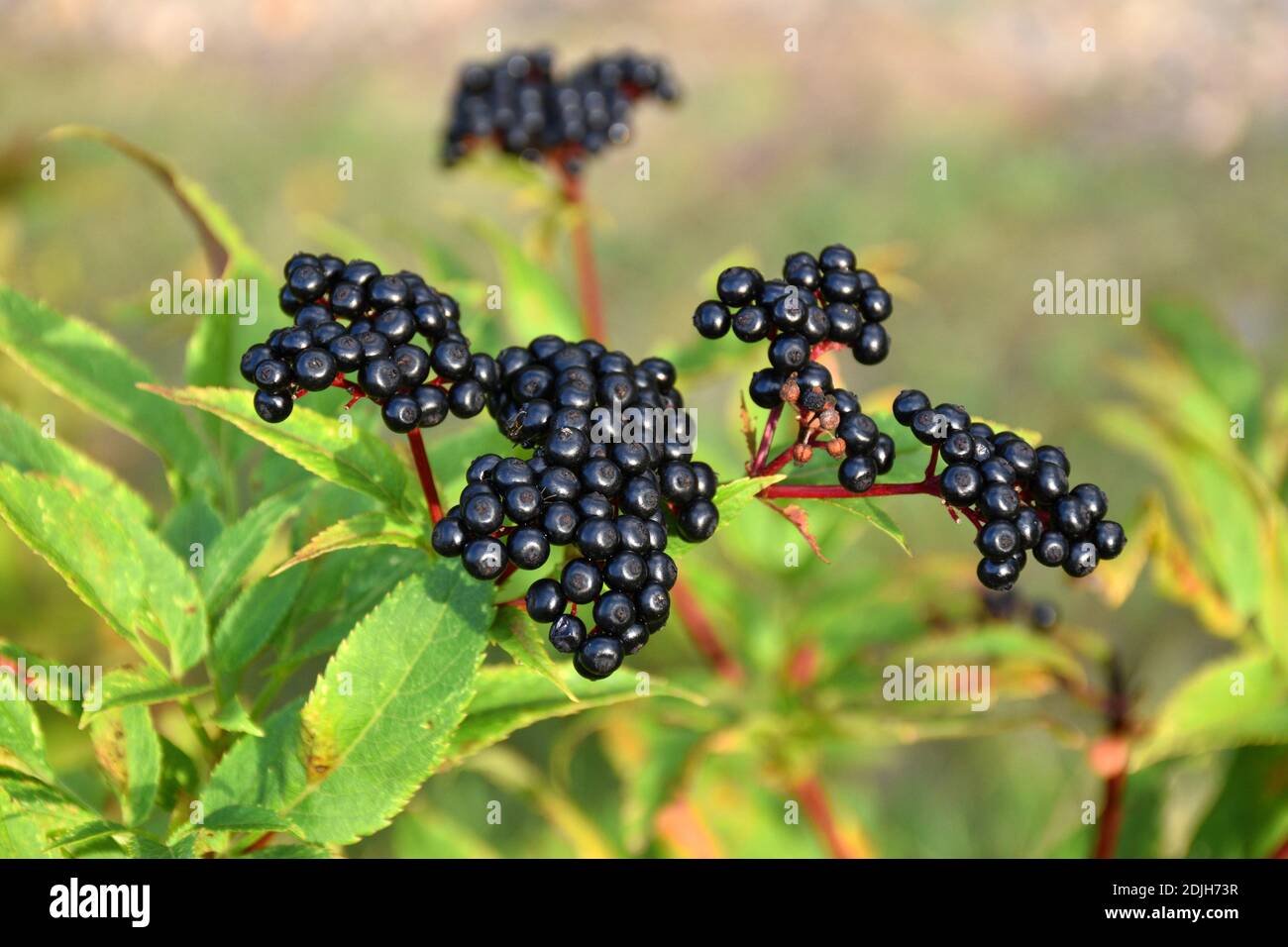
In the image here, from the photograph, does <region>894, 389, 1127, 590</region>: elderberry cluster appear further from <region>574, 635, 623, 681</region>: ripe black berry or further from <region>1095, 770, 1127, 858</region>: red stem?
<region>1095, 770, 1127, 858</region>: red stem

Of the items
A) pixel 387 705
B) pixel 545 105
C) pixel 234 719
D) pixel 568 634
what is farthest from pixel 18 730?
pixel 545 105

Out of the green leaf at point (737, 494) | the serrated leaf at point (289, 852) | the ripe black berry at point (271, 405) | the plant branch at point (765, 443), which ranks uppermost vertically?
the ripe black berry at point (271, 405)

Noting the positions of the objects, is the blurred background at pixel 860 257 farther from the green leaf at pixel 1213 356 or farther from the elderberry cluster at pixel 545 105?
the elderberry cluster at pixel 545 105

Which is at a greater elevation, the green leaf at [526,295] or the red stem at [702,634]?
the green leaf at [526,295]

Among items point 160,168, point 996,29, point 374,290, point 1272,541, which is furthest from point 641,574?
point 996,29

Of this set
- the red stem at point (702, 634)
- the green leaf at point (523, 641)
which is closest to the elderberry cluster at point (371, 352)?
the green leaf at point (523, 641)

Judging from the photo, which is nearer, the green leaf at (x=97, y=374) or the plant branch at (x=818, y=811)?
the green leaf at (x=97, y=374)

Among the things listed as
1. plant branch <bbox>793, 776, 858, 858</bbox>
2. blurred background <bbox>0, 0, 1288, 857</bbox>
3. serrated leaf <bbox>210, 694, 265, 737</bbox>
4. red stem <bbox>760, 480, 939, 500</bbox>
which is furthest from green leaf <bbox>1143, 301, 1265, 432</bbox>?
serrated leaf <bbox>210, 694, 265, 737</bbox>
